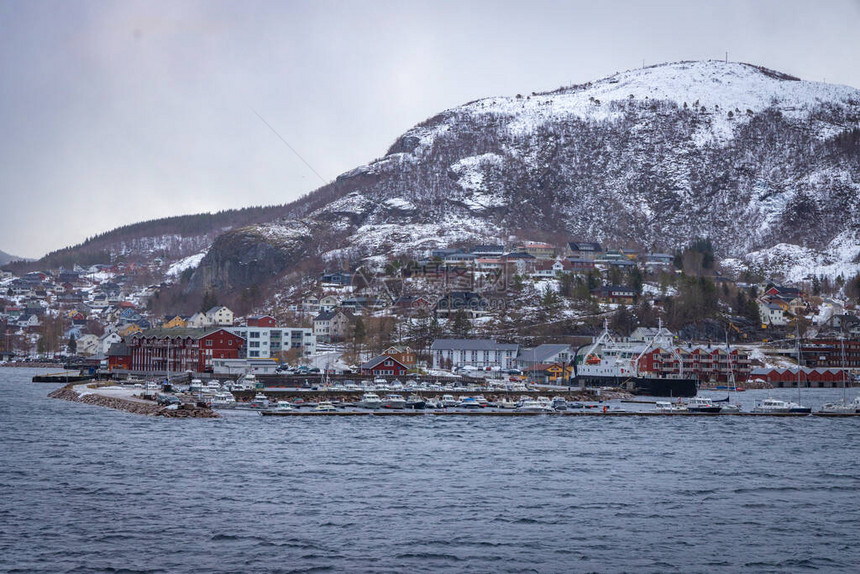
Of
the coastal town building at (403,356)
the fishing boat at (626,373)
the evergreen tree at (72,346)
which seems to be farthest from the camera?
the evergreen tree at (72,346)

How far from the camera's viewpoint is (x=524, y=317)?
405ft

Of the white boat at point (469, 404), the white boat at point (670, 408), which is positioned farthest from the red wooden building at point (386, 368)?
the white boat at point (670, 408)

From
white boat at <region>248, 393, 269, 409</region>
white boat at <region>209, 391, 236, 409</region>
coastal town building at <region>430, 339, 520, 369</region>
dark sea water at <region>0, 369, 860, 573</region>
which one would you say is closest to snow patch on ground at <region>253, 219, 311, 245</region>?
coastal town building at <region>430, 339, 520, 369</region>

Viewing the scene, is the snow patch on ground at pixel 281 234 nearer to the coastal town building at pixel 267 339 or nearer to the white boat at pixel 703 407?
the coastal town building at pixel 267 339

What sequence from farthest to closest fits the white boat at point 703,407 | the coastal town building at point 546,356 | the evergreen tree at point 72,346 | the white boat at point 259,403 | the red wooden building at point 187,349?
the evergreen tree at point 72,346, the coastal town building at point 546,356, the red wooden building at point 187,349, the white boat at point 703,407, the white boat at point 259,403

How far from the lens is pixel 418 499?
32.1 m

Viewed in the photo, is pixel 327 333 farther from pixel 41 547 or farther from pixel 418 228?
pixel 41 547

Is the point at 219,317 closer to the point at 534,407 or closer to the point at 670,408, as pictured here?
the point at 534,407

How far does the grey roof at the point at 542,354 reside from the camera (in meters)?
96.8

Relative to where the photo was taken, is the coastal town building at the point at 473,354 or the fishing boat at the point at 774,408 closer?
the fishing boat at the point at 774,408

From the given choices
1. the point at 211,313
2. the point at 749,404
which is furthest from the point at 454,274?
the point at 749,404

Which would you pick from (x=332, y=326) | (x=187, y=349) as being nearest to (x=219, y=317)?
(x=332, y=326)

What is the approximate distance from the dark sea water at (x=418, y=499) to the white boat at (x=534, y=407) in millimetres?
11086

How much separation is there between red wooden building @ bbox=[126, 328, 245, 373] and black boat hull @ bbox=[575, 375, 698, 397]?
1378 inches
